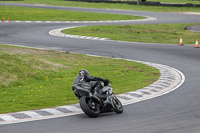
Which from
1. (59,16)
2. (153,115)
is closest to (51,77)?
(153,115)

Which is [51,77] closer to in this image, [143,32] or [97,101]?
[97,101]

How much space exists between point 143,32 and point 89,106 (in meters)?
33.5

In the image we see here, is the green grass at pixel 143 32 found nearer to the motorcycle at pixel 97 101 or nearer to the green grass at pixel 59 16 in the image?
the green grass at pixel 59 16

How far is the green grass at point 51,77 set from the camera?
16.5 meters

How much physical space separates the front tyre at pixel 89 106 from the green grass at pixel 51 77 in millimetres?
2205

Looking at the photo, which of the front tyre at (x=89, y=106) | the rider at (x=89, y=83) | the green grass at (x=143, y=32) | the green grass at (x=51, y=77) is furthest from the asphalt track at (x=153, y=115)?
the green grass at (x=143, y=32)

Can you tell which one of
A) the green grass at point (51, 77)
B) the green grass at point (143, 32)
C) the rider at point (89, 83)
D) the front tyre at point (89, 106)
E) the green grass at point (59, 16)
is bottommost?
the green grass at point (59, 16)

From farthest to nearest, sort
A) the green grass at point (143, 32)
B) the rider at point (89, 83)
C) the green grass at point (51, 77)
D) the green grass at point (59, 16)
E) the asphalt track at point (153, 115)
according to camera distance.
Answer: the green grass at point (59, 16)
the green grass at point (143, 32)
the green grass at point (51, 77)
the rider at point (89, 83)
the asphalt track at point (153, 115)

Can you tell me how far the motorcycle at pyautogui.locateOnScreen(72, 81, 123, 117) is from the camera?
45.0 feet

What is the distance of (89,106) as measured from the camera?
14.0m

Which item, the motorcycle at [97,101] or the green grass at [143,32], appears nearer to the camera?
the motorcycle at [97,101]

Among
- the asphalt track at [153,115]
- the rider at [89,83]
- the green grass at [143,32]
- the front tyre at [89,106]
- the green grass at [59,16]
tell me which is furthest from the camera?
the green grass at [59,16]

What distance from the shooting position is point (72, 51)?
1316 inches

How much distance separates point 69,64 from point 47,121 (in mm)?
12744
